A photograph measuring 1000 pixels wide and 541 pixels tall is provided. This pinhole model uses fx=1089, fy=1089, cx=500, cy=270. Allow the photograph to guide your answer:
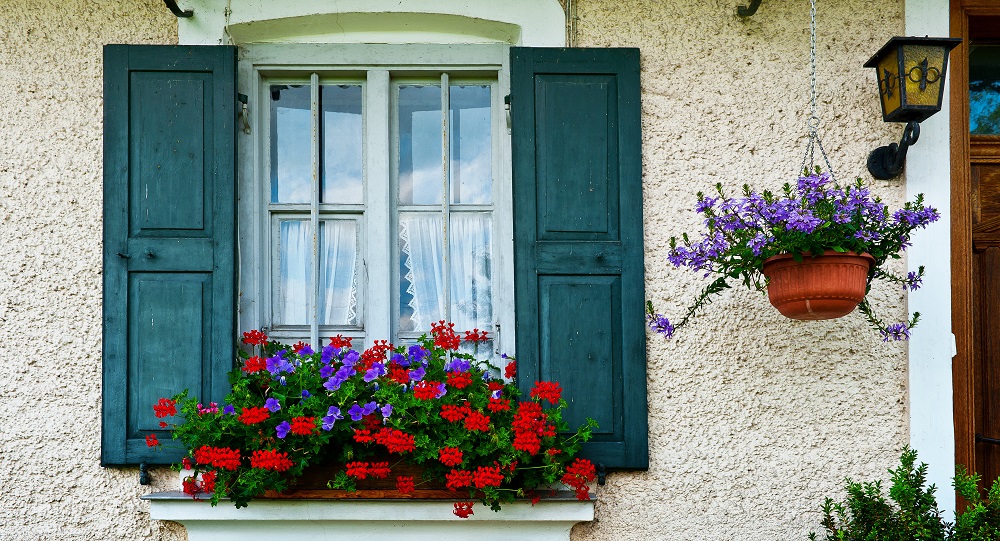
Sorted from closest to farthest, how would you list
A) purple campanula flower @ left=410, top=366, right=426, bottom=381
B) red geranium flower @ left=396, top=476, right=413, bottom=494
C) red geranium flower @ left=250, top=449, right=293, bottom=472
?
1. red geranium flower @ left=250, top=449, right=293, bottom=472
2. red geranium flower @ left=396, top=476, right=413, bottom=494
3. purple campanula flower @ left=410, top=366, right=426, bottom=381

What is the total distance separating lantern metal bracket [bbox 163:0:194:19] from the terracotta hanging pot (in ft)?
7.46

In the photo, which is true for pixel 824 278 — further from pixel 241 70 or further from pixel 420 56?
pixel 241 70

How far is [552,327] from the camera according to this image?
389 cm

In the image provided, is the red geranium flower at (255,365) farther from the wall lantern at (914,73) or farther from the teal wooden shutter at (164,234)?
the wall lantern at (914,73)

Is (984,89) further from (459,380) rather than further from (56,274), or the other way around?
(56,274)

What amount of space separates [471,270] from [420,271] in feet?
0.65

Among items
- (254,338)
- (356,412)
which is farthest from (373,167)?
(356,412)

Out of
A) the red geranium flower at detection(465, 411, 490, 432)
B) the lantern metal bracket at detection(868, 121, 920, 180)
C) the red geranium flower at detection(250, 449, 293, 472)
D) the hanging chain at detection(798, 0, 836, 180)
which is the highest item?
the hanging chain at detection(798, 0, 836, 180)

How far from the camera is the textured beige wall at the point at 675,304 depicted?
3857 mm

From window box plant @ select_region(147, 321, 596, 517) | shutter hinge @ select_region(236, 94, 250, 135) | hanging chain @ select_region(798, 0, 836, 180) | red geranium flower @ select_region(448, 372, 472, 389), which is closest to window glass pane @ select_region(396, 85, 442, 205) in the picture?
shutter hinge @ select_region(236, 94, 250, 135)

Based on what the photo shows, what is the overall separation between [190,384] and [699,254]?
1.83 m

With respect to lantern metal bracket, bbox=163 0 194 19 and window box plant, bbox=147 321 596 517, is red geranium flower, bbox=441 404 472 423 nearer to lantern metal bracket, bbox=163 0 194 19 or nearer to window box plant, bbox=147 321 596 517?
window box plant, bbox=147 321 596 517

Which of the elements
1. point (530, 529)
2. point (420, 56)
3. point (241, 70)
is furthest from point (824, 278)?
point (241, 70)

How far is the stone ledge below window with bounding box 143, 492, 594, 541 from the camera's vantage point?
3736mm
